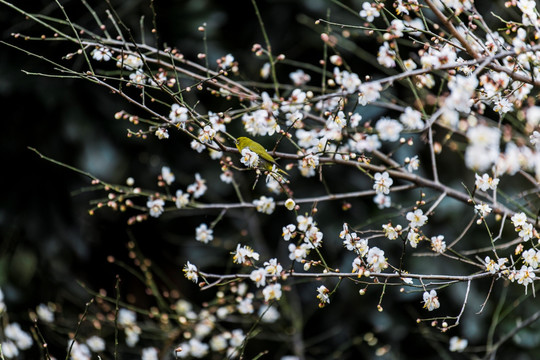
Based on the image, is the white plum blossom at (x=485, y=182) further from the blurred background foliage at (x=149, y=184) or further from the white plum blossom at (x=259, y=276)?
the blurred background foliage at (x=149, y=184)

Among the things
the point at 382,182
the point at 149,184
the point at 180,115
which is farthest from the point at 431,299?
the point at 149,184

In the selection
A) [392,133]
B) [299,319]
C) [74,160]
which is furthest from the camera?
[74,160]

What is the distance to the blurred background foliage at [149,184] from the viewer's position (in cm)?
194

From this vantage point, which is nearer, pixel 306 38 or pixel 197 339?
pixel 197 339

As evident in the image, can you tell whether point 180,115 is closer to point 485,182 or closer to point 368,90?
point 368,90

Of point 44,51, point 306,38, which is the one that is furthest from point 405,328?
point 44,51

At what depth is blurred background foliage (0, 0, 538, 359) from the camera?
1941mm

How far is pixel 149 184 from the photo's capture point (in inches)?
81.7

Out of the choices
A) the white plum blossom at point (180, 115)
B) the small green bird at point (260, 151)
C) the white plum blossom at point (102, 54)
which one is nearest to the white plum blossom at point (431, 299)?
the small green bird at point (260, 151)

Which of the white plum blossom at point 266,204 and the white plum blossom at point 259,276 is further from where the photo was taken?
the white plum blossom at point 266,204

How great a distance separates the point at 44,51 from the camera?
198cm

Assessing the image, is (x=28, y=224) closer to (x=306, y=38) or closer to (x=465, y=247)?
(x=306, y=38)

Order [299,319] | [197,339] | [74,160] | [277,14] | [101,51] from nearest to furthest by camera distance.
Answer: [101,51], [197,339], [299,319], [74,160], [277,14]

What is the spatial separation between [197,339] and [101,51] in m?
0.98
